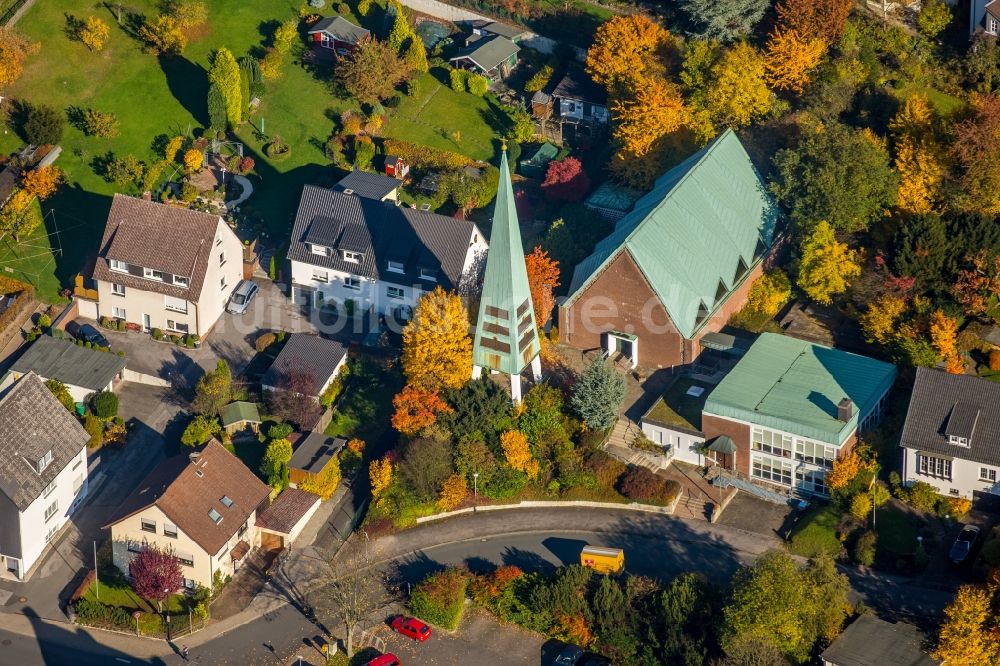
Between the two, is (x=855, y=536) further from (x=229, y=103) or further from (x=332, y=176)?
(x=229, y=103)

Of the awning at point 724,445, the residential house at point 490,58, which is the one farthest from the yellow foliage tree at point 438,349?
the residential house at point 490,58

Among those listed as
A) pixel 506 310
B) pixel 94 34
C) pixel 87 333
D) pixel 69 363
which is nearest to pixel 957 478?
pixel 506 310

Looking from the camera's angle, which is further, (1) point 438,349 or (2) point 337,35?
(2) point 337,35

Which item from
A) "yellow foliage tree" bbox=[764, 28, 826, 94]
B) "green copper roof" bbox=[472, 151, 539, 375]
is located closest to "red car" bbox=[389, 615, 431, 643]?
"green copper roof" bbox=[472, 151, 539, 375]

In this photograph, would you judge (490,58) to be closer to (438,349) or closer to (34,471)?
(438,349)

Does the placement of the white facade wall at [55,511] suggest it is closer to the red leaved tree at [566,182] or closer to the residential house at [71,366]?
the residential house at [71,366]

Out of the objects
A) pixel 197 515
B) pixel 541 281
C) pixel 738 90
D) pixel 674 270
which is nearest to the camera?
pixel 197 515
